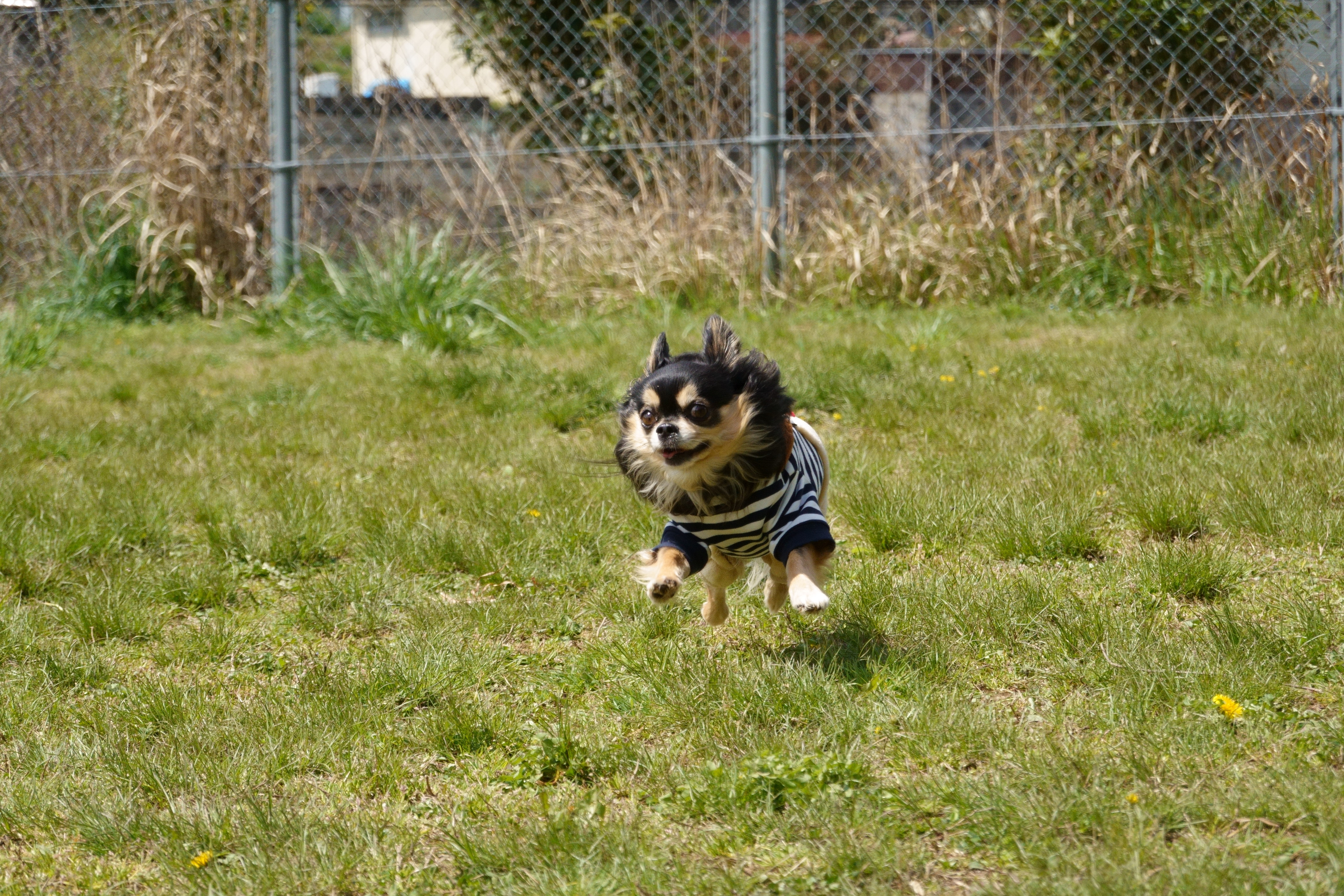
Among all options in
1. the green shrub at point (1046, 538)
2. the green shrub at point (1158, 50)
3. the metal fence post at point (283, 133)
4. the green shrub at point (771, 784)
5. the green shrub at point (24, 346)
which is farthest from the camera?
the metal fence post at point (283, 133)

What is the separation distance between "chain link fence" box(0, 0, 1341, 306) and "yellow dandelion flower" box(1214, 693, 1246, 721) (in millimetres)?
5547

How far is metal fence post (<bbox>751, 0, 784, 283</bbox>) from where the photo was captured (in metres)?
8.51

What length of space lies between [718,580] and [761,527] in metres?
0.29

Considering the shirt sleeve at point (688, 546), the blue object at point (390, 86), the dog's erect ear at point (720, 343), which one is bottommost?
the shirt sleeve at point (688, 546)

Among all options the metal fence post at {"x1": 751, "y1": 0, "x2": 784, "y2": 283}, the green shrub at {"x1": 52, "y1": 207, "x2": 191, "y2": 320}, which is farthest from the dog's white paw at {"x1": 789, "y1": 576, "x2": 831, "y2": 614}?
the green shrub at {"x1": 52, "y1": 207, "x2": 191, "y2": 320}

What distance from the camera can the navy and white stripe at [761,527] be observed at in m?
3.27

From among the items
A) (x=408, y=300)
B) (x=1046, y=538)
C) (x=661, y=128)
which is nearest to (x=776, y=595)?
(x=1046, y=538)

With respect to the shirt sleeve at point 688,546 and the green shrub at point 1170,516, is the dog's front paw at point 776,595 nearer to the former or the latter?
the shirt sleeve at point 688,546

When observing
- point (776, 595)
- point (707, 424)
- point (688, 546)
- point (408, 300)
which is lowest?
point (408, 300)

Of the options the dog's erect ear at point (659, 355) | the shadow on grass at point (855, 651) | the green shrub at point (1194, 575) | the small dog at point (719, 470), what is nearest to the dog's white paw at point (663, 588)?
the small dog at point (719, 470)

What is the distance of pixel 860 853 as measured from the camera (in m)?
2.29

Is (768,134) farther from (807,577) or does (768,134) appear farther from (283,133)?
(807,577)

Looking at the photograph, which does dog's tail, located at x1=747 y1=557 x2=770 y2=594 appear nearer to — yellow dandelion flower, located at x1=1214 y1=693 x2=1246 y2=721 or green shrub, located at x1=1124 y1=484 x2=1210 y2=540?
green shrub, located at x1=1124 y1=484 x2=1210 y2=540

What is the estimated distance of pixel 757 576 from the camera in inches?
155
